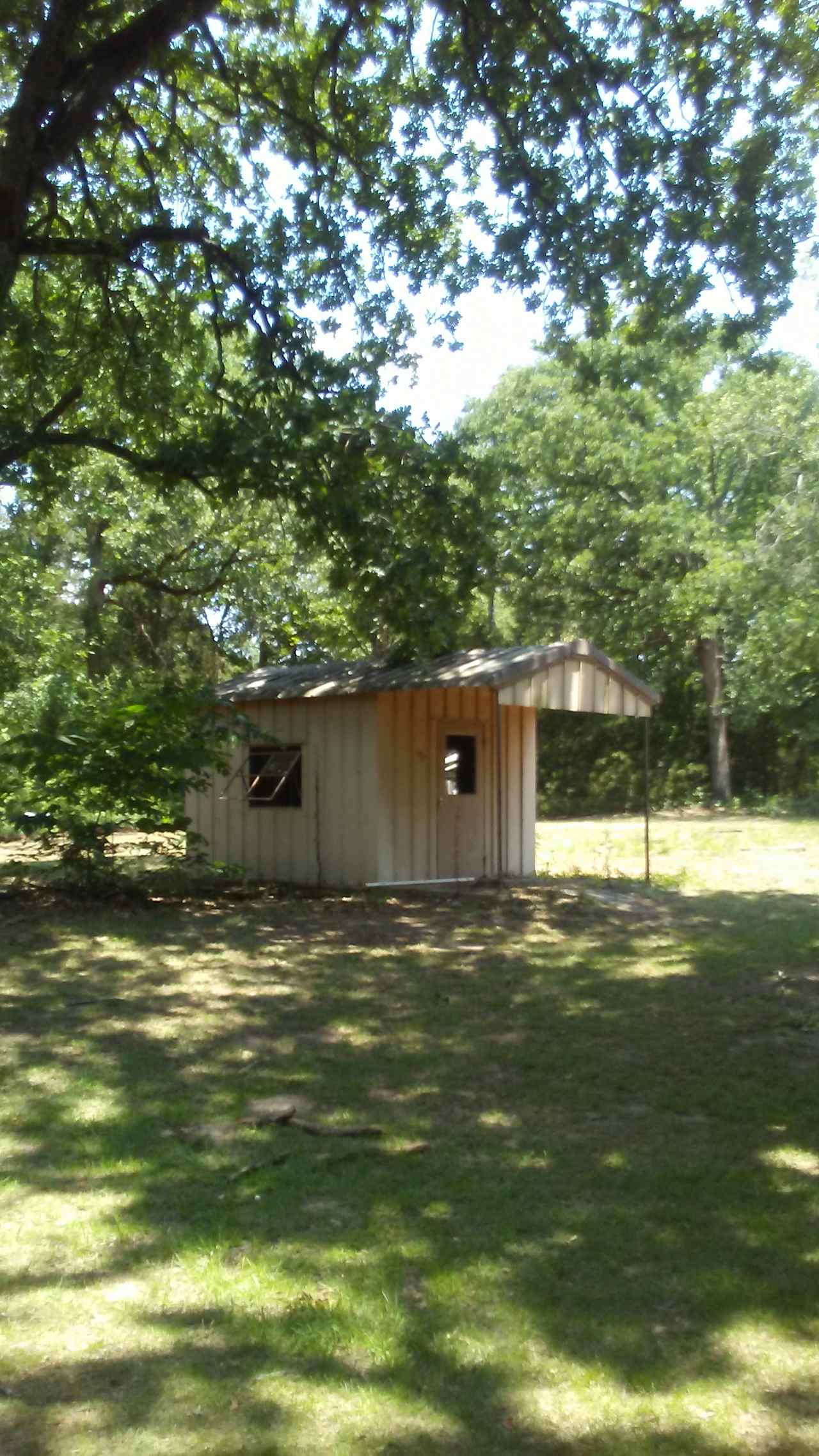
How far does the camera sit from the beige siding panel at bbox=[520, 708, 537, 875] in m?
18.8

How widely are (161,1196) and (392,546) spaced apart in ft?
27.2

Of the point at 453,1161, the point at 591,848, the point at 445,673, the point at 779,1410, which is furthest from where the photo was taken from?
the point at 591,848

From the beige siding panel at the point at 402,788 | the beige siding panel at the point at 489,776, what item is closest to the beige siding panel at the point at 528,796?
the beige siding panel at the point at 489,776

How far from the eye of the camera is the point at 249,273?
13031 millimetres

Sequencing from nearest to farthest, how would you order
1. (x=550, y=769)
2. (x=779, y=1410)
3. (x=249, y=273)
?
(x=779, y=1410), (x=249, y=273), (x=550, y=769)

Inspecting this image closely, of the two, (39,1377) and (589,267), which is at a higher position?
(589,267)

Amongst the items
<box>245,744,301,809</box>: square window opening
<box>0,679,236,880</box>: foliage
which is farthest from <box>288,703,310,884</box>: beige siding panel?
<box>0,679,236,880</box>: foliage

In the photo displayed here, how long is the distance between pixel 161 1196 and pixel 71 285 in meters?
11.3

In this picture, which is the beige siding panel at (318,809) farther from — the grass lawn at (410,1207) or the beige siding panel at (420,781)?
the grass lawn at (410,1207)

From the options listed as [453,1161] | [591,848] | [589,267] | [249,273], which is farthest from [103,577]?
[453,1161]

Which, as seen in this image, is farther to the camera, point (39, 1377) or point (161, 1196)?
point (161, 1196)

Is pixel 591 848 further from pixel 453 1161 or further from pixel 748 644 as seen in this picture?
pixel 453 1161

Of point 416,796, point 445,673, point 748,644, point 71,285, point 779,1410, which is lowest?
point 779,1410

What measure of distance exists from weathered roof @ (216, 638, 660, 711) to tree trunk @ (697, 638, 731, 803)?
15131 mm
